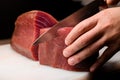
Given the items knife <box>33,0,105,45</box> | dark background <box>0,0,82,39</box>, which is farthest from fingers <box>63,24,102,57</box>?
dark background <box>0,0,82,39</box>

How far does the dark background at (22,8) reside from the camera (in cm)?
153

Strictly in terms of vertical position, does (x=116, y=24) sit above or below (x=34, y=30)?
above

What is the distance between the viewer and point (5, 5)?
153 centimetres

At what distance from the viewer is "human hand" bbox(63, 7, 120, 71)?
2.69 ft

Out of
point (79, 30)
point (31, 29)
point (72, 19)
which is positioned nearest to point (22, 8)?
point (31, 29)

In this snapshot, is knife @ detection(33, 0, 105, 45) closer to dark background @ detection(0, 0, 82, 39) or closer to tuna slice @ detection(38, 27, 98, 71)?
tuna slice @ detection(38, 27, 98, 71)

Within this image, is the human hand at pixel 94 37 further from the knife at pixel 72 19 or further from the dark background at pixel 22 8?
the dark background at pixel 22 8

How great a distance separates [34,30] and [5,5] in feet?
1.86

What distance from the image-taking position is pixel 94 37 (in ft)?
2.71

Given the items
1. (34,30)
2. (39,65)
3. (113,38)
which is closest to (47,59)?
(39,65)

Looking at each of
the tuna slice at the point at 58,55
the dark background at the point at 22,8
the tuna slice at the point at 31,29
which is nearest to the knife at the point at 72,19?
the tuna slice at the point at 58,55

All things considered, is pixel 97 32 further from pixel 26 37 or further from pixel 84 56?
pixel 26 37

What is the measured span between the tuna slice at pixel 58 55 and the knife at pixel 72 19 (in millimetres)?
24

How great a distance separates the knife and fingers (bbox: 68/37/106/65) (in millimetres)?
118
